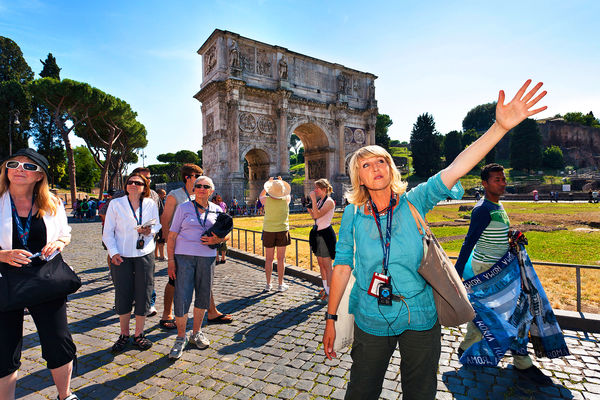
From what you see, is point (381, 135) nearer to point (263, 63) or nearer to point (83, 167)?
point (263, 63)

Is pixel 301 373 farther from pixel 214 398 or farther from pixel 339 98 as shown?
pixel 339 98

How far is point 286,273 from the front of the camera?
7.18 m

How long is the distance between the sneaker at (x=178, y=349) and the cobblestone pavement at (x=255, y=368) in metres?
0.06

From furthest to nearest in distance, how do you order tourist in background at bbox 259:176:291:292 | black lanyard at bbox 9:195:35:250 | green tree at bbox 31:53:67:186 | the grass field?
green tree at bbox 31:53:67:186
tourist in background at bbox 259:176:291:292
the grass field
black lanyard at bbox 9:195:35:250

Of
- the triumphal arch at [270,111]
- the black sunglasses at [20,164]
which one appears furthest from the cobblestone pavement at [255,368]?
the triumphal arch at [270,111]

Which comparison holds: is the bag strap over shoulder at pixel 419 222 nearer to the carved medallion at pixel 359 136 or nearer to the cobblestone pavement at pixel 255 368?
the cobblestone pavement at pixel 255 368

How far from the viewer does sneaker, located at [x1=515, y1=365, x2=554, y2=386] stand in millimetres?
2791

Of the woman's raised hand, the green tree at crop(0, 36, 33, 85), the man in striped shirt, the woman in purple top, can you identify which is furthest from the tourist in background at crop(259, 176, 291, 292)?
the green tree at crop(0, 36, 33, 85)

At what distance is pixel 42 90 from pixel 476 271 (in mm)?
36116

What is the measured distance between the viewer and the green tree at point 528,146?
5500 cm

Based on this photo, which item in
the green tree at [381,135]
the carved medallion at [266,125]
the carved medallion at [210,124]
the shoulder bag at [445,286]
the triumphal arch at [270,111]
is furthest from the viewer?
the green tree at [381,135]

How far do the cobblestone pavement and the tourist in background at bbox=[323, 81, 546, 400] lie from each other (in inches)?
44.7

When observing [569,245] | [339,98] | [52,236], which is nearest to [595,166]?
[339,98]

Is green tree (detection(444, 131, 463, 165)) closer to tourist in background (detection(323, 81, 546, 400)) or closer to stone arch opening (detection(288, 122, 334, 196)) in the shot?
stone arch opening (detection(288, 122, 334, 196))
